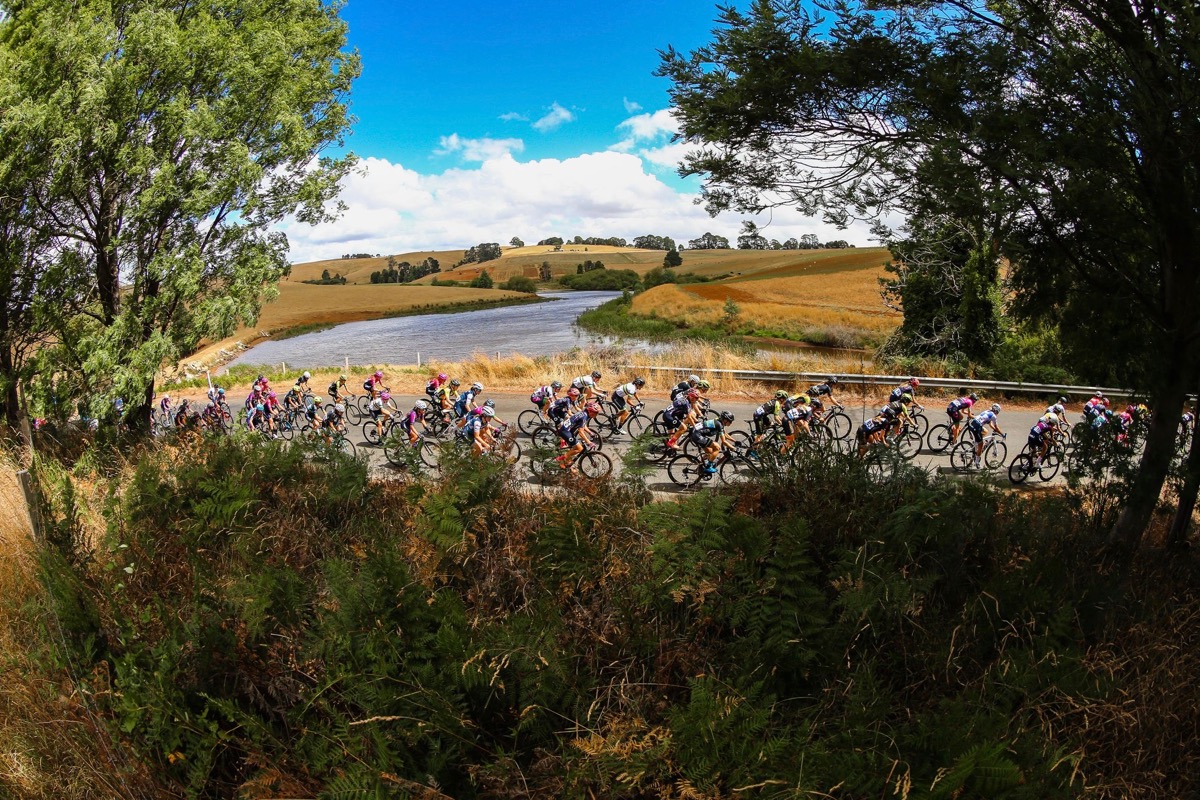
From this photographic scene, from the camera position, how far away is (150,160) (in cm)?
976

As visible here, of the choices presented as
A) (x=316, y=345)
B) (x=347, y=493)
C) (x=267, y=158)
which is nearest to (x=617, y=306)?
(x=316, y=345)

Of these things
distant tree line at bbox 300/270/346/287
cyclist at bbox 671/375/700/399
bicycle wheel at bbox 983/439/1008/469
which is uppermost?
distant tree line at bbox 300/270/346/287

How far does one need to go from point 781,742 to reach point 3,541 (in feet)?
20.6

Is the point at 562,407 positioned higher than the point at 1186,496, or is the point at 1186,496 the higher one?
the point at 562,407

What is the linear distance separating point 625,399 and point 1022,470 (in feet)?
23.3

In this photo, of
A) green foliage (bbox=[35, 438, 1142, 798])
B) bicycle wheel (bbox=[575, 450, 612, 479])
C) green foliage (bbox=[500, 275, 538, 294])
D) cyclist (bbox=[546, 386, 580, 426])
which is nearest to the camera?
green foliage (bbox=[35, 438, 1142, 798])

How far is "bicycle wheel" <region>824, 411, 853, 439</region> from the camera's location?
47.8ft

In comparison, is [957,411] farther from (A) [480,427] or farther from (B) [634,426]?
(A) [480,427]

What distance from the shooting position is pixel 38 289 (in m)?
10.2

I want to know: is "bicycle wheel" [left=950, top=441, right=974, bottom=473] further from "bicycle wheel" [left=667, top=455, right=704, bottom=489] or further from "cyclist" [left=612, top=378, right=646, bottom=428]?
"cyclist" [left=612, top=378, right=646, bottom=428]

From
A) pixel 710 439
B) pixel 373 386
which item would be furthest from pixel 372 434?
pixel 710 439

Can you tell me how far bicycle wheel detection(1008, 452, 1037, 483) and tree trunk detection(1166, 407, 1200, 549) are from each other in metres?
5.13

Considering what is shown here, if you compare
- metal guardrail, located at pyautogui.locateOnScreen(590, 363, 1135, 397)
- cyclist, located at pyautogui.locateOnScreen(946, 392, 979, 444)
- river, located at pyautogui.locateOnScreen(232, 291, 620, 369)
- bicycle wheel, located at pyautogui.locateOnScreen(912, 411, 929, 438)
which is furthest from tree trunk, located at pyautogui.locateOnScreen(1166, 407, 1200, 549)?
river, located at pyautogui.locateOnScreen(232, 291, 620, 369)

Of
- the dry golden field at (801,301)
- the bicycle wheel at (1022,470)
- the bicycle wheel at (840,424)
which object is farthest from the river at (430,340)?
the bicycle wheel at (1022,470)
